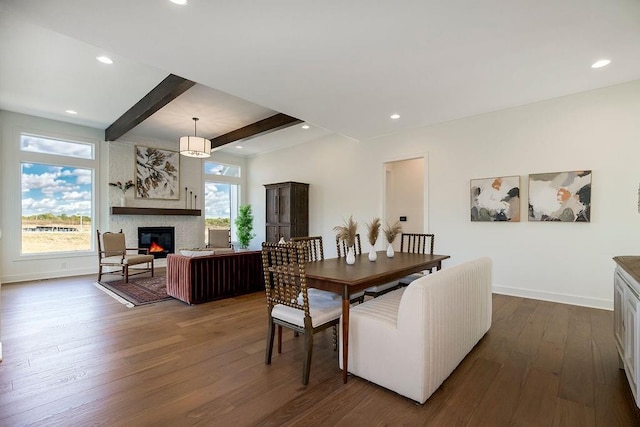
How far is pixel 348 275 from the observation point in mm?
2232

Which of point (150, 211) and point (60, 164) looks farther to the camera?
point (150, 211)

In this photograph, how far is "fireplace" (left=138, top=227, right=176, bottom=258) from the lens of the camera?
270 inches

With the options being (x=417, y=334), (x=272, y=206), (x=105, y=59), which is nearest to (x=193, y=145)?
(x=105, y=59)

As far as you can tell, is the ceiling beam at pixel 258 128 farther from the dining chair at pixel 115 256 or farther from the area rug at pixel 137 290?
the area rug at pixel 137 290

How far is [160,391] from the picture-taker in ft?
6.57

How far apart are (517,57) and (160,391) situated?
14.0ft

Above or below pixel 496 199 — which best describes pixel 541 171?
above

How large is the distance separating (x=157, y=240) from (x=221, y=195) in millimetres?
2121

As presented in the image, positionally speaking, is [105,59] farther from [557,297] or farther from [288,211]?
[557,297]

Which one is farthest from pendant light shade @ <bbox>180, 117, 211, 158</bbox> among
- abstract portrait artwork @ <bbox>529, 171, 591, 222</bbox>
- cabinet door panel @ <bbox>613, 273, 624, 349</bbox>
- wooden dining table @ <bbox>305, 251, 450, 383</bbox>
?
cabinet door panel @ <bbox>613, 273, 624, 349</bbox>

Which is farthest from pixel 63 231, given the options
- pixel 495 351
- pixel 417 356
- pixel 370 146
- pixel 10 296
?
pixel 495 351

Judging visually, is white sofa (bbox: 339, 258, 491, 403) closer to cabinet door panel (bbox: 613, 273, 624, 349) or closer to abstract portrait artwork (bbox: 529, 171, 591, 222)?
cabinet door panel (bbox: 613, 273, 624, 349)

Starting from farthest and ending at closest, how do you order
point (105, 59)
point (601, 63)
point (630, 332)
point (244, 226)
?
1. point (244, 226)
2. point (105, 59)
3. point (601, 63)
4. point (630, 332)

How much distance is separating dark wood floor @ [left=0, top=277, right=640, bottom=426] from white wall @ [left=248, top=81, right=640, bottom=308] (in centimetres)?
77
